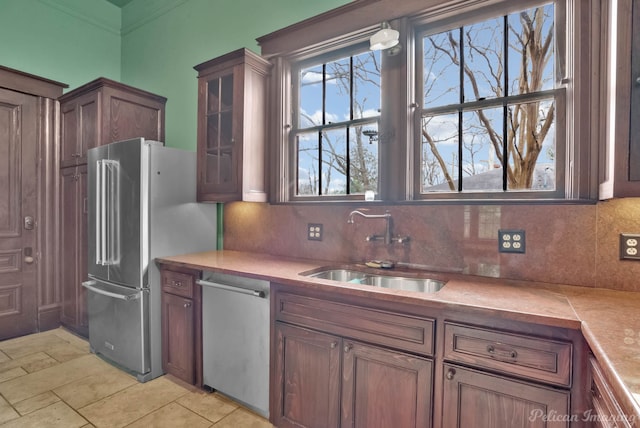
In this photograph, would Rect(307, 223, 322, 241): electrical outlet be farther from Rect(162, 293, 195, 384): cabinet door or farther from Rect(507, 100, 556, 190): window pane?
Rect(507, 100, 556, 190): window pane

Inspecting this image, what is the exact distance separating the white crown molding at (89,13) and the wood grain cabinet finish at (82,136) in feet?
3.48

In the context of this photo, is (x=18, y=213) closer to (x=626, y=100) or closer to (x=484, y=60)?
(x=484, y=60)

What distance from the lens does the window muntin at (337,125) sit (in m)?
2.30

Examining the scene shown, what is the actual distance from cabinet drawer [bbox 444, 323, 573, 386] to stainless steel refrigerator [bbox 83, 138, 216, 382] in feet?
6.75

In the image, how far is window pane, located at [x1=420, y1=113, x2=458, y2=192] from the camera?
201 centimetres

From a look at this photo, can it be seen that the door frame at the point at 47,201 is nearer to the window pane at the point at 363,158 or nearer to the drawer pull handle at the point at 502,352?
the window pane at the point at 363,158

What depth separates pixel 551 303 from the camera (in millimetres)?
1296

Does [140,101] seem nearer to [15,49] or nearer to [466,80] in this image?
[15,49]

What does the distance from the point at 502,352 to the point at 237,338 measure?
1442 millimetres

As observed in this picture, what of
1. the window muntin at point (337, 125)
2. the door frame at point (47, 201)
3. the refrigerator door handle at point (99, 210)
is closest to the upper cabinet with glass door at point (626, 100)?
the window muntin at point (337, 125)

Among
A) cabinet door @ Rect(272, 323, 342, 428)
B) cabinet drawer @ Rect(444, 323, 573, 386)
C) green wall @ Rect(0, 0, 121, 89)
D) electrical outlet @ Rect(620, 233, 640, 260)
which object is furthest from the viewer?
green wall @ Rect(0, 0, 121, 89)

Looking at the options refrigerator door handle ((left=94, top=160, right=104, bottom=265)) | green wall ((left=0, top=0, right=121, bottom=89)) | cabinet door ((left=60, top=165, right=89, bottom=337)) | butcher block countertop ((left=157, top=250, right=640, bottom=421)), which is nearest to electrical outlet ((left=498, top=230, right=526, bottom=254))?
butcher block countertop ((left=157, top=250, right=640, bottom=421))

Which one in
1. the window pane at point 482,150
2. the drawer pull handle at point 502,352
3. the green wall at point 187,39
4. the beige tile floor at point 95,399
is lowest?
the beige tile floor at point 95,399

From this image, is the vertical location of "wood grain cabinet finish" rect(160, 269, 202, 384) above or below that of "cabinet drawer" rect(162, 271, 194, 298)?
below
